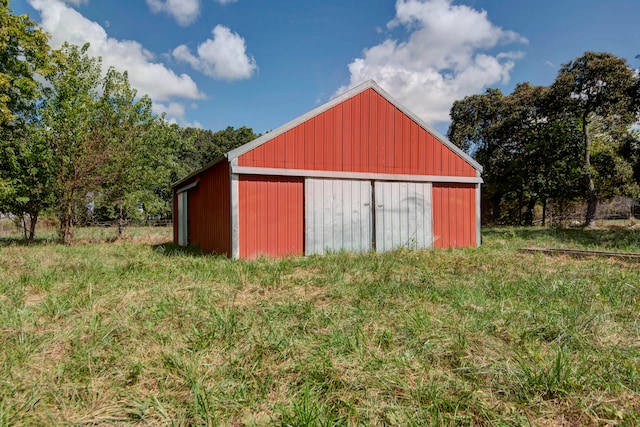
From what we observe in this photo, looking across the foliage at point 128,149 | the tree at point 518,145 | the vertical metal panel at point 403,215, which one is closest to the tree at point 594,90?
the tree at point 518,145

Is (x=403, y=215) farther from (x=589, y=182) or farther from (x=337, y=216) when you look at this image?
(x=589, y=182)

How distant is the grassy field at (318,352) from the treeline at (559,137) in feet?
47.5

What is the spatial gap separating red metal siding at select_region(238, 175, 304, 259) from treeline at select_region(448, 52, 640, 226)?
50.7ft

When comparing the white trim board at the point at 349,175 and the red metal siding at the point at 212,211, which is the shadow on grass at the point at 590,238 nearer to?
the white trim board at the point at 349,175

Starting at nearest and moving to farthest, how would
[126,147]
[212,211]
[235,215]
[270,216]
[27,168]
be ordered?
[235,215], [270,216], [212,211], [27,168], [126,147]

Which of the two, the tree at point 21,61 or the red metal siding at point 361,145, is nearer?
→ the red metal siding at point 361,145

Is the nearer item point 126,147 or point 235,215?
point 235,215

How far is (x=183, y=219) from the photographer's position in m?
11.3

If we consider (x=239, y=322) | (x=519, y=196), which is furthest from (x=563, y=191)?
(x=239, y=322)

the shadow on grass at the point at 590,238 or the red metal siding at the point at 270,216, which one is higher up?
the red metal siding at the point at 270,216

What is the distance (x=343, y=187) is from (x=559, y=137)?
15997 mm

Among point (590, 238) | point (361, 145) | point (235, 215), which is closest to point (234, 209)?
point (235, 215)

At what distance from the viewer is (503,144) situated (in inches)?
874

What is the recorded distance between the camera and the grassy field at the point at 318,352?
1.88 meters
